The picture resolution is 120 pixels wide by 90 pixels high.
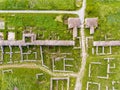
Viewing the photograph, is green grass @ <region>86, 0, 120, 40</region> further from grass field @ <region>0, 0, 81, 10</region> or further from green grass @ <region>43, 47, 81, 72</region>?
green grass @ <region>43, 47, 81, 72</region>

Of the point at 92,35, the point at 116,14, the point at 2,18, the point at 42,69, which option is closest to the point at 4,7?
the point at 2,18

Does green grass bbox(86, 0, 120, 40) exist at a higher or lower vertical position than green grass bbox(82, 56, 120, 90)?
higher

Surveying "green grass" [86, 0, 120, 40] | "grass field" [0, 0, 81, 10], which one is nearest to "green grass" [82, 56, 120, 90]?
"green grass" [86, 0, 120, 40]

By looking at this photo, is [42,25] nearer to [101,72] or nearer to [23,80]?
[23,80]

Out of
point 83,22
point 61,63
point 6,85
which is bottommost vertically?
point 6,85

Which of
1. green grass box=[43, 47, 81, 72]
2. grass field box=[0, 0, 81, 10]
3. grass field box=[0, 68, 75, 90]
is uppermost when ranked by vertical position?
grass field box=[0, 0, 81, 10]

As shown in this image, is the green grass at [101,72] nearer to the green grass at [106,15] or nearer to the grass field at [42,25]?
the green grass at [106,15]

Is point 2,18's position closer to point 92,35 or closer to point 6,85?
point 6,85

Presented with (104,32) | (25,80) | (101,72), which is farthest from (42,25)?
(101,72)
